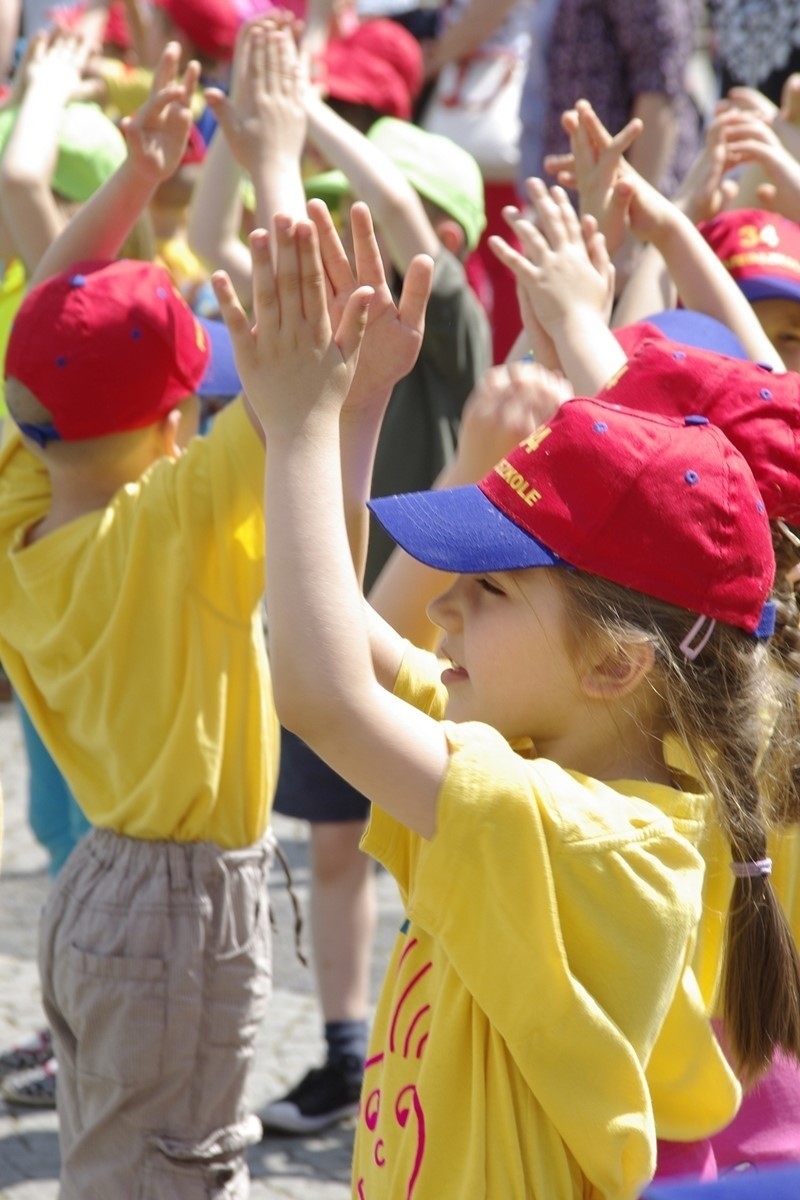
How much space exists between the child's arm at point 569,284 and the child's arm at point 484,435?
0.22 metres

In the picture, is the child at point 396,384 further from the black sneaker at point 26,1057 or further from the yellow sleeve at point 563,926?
the yellow sleeve at point 563,926

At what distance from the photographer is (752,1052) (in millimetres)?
1949

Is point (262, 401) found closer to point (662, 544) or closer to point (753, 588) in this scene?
point (662, 544)

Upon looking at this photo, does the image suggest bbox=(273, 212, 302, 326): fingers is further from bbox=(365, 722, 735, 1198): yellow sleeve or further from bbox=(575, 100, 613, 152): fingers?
bbox=(575, 100, 613, 152): fingers

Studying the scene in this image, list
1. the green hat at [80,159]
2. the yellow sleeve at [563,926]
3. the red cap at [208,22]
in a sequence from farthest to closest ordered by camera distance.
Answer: the red cap at [208,22] < the green hat at [80,159] < the yellow sleeve at [563,926]

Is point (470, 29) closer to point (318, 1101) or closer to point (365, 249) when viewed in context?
point (318, 1101)

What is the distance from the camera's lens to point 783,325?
363 cm

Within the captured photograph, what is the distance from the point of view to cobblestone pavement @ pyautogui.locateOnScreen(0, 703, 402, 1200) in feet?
11.5

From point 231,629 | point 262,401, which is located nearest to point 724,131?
Answer: point 231,629

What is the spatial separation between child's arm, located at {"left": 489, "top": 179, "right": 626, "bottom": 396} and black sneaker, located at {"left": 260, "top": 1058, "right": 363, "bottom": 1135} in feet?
5.98

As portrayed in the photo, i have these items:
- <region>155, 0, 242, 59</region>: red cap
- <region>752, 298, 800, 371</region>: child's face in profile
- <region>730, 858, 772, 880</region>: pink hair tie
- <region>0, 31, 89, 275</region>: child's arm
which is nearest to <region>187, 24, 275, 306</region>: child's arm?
<region>0, 31, 89, 275</region>: child's arm

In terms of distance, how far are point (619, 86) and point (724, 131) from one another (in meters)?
2.79

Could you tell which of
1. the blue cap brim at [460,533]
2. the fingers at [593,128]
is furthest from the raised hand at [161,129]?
the blue cap brim at [460,533]

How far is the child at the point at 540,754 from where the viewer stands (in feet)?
5.63
